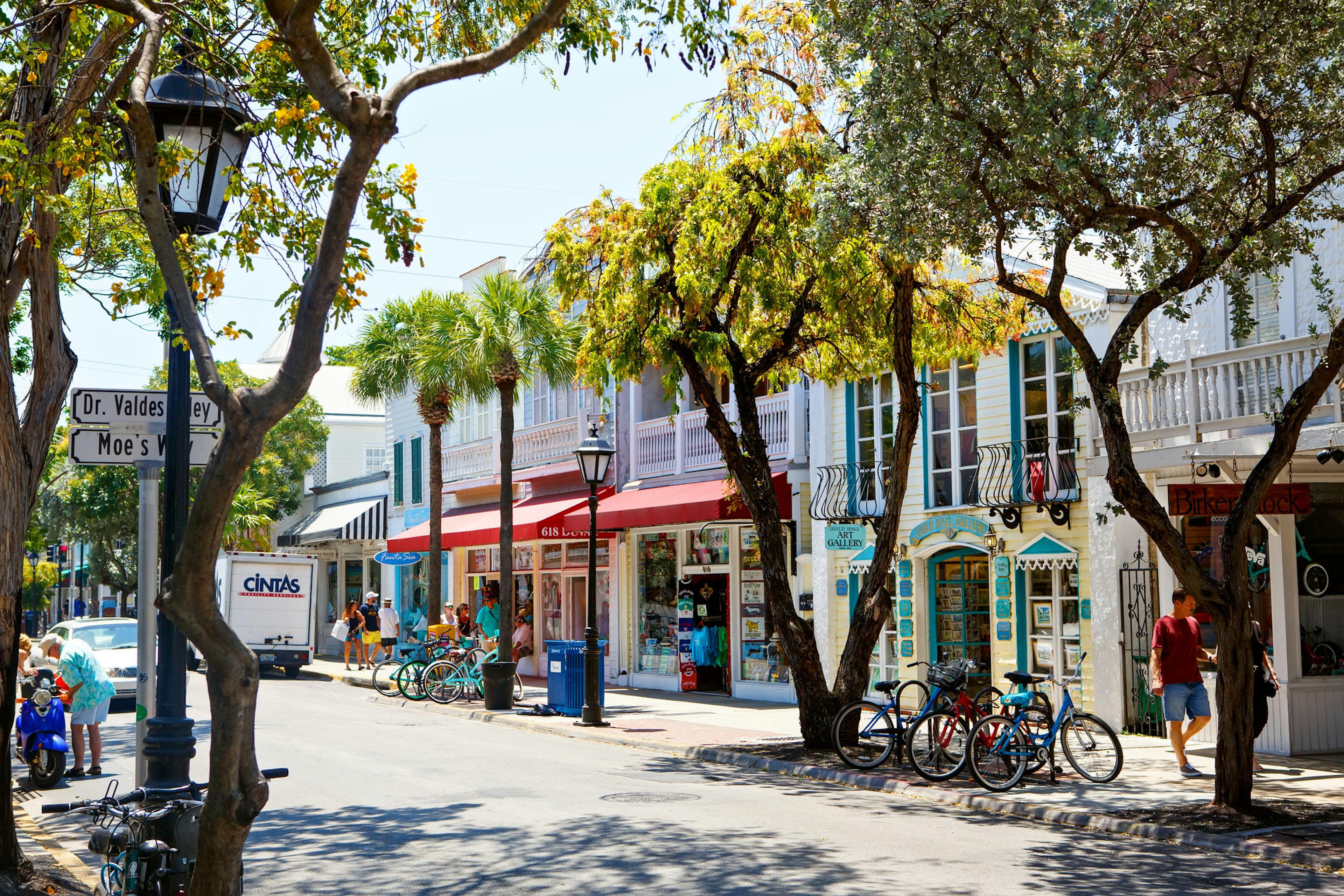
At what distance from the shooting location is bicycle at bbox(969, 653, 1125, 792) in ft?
41.1

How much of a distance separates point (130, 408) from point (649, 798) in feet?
20.3

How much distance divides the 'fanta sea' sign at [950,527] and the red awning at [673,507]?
6.97 ft

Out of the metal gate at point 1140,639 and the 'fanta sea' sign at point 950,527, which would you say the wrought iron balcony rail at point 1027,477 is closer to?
the 'fanta sea' sign at point 950,527

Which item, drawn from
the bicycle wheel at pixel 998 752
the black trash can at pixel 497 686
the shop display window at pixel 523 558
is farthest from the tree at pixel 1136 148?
the shop display window at pixel 523 558

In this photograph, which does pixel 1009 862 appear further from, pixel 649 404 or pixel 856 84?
pixel 649 404

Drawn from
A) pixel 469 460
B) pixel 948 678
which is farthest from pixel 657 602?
pixel 948 678

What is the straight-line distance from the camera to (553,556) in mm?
30094

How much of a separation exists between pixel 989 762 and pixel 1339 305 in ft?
20.4

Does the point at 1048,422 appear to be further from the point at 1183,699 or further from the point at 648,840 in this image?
the point at 648,840

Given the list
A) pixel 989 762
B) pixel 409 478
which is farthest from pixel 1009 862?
pixel 409 478

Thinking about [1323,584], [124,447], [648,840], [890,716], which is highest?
[124,447]

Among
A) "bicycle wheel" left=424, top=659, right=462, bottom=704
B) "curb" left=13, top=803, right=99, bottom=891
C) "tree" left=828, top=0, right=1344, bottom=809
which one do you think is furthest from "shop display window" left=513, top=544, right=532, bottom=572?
"tree" left=828, top=0, right=1344, bottom=809

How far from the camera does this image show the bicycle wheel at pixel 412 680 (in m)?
24.1

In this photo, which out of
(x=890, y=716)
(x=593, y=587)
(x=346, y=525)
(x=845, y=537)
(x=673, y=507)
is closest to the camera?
(x=890, y=716)
